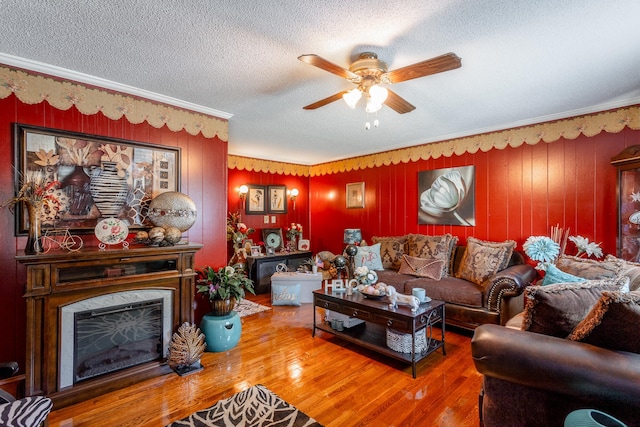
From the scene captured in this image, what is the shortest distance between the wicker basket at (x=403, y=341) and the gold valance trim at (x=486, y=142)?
2.71m

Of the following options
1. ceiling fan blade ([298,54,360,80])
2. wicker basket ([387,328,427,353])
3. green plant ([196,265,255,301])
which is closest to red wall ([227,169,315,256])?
green plant ([196,265,255,301])

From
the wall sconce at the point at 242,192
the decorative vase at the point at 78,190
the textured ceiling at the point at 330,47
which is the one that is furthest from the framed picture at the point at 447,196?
the decorative vase at the point at 78,190

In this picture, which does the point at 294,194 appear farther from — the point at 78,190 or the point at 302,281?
the point at 78,190

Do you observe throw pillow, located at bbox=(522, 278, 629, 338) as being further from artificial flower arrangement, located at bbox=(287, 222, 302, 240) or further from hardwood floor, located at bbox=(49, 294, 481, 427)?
artificial flower arrangement, located at bbox=(287, 222, 302, 240)

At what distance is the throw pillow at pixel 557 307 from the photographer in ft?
4.88

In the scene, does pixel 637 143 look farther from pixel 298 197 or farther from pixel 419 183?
pixel 298 197

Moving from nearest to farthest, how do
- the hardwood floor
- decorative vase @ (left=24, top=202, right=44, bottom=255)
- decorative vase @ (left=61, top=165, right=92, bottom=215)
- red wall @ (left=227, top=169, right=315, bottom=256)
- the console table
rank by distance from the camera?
the hardwood floor, decorative vase @ (left=24, top=202, right=44, bottom=255), decorative vase @ (left=61, top=165, right=92, bottom=215), the console table, red wall @ (left=227, top=169, right=315, bottom=256)

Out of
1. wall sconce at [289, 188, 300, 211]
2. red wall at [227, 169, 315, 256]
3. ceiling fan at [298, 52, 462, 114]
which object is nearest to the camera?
ceiling fan at [298, 52, 462, 114]

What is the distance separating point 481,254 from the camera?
3668 millimetres

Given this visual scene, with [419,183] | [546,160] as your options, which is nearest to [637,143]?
[546,160]

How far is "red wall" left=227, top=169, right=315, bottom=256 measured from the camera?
18.3 ft

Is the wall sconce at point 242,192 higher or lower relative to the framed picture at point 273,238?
higher

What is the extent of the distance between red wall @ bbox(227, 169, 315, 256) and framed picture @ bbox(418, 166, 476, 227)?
2.70 meters

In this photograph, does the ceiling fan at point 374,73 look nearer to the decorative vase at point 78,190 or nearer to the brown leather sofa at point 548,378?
the brown leather sofa at point 548,378
